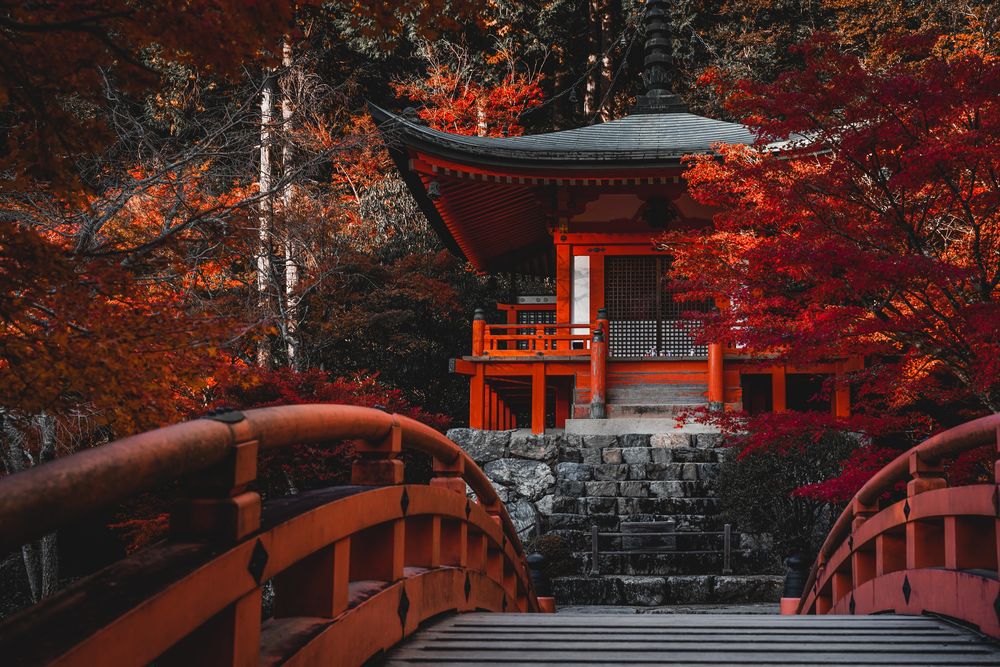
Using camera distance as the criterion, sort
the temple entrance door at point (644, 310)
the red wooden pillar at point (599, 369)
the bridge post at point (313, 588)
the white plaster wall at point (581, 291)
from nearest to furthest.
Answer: the bridge post at point (313, 588)
the red wooden pillar at point (599, 369)
the temple entrance door at point (644, 310)
the white plaster wall at point (581, 291)

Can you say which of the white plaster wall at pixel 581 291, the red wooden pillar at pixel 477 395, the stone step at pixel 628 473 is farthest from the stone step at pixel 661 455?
the white plaster wall at pixel 581 291

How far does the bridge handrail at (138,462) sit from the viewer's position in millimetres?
1237

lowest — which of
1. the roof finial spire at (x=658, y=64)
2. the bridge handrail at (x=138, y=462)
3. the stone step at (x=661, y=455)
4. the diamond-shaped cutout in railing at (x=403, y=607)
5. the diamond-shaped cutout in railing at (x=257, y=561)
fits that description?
the stone step at (x=661, y=455)

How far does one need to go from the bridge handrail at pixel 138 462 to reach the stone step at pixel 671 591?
7.83 metres

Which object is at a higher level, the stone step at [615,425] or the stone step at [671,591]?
the stone step at [615,425]

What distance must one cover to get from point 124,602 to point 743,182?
26.1 ft

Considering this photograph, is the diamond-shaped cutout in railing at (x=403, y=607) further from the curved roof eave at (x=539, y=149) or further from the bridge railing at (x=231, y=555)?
the curved roof eave at (x=539, y=149)

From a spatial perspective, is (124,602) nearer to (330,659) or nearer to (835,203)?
(330,659)

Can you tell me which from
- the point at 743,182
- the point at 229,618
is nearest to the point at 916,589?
the point at 229,618

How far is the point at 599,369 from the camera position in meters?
13.4

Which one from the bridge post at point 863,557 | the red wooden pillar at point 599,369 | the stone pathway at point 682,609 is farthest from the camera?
the red wooden pillar at point 599,369

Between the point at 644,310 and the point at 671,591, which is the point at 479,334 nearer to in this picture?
the point at 644,310

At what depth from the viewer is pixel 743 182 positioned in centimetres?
856

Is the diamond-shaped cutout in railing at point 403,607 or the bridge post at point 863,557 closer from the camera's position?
the diamond-shaped cutout in railing at point 403,607
